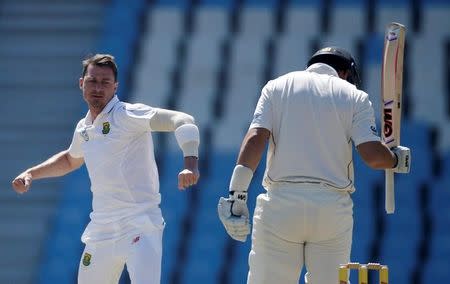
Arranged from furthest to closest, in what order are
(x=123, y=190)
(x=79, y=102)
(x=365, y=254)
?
(x=79, y=102) → (x=365, y=254) → (x=123, y=190)

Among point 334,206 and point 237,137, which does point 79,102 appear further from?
point 334,206

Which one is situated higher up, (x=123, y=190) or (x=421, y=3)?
(x=421, y=3)

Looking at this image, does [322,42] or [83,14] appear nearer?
[322,42]

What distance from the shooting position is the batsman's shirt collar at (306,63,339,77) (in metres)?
4.68

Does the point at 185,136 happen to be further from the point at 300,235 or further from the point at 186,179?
the point at 300,235

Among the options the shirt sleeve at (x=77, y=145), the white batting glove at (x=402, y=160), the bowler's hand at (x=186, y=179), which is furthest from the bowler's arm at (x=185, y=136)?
the white batting glove at (x=402, y=160)

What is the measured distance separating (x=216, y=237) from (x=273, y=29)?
2143 mm

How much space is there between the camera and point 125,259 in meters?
4.80

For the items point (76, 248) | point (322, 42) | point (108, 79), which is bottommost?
point (76, 248)

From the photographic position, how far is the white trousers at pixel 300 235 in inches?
177

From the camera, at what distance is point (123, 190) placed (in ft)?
15.9

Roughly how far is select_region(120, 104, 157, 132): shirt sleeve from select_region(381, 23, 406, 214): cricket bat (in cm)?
96

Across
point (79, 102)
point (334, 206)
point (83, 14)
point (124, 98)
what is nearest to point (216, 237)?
point (124, 98)

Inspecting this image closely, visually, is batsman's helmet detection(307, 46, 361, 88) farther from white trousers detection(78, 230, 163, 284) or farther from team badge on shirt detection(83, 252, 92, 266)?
team badge on shirt detection(83, 252, 92, 266)
